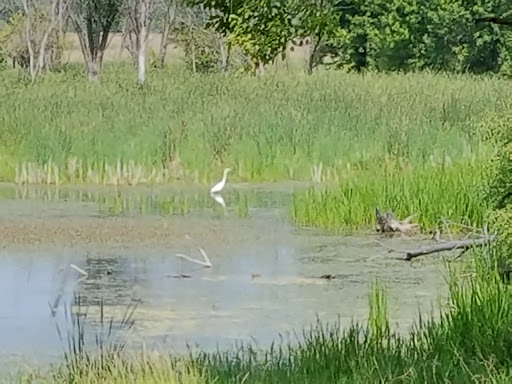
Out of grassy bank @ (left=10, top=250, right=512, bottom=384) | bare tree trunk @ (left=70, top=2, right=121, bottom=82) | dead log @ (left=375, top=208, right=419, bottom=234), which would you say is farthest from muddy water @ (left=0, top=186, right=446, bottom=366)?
bare tree trunk @ (left=70, top=2, right=121, bottom=82)

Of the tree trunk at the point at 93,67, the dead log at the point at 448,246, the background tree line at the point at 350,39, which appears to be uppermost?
the background tree line at the point at 350,39

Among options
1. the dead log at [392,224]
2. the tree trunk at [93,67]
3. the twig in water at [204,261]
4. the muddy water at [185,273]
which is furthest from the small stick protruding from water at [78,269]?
the tree trunk at [93,67]

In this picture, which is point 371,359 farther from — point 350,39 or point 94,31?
point 94,31

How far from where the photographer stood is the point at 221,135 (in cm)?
1184

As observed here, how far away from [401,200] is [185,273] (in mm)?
1958

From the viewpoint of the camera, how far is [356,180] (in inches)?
373

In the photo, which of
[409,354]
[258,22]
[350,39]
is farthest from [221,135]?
[350,39]

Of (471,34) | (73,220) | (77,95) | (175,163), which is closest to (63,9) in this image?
(471,34)

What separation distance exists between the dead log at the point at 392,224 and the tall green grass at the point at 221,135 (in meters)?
2.08

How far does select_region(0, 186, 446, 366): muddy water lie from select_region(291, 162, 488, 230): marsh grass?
0.24m

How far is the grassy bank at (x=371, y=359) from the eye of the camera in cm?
422

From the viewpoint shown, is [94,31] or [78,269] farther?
[94,31]

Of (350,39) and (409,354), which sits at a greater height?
(350,39)

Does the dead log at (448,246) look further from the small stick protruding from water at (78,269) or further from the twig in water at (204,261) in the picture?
the small stick protruding from water at (78,269)
